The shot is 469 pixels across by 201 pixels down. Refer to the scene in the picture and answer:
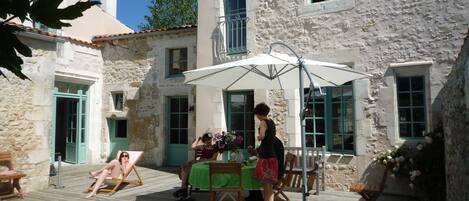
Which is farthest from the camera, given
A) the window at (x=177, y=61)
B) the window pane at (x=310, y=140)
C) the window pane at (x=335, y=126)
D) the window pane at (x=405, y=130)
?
the window at (x=177, y=61)

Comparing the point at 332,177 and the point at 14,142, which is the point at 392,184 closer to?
the point at 332,177

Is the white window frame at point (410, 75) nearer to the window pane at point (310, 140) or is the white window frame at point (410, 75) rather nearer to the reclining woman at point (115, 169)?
the window pane at point (310, 140)

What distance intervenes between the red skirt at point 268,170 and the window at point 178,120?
6347 mm

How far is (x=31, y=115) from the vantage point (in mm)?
7203

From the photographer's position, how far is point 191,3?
21.2m

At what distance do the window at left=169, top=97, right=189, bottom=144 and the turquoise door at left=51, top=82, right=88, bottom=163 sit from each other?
9.35 feet

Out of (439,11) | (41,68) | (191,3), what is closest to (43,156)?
(41,68)

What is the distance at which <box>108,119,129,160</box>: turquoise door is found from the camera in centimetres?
1189

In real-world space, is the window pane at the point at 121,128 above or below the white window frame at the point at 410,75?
below

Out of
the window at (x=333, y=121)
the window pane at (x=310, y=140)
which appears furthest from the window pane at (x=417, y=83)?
the window pane at (x=310, y=140)

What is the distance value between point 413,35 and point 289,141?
10.1 ft

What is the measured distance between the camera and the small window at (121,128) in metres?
11.9

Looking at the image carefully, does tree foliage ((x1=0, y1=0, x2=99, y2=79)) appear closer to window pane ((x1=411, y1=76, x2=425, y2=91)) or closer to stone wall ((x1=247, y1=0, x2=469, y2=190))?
stone wall ((x1=247, y1=0, x2=469, y2=190))

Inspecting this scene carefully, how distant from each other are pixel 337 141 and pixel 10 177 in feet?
19.6
